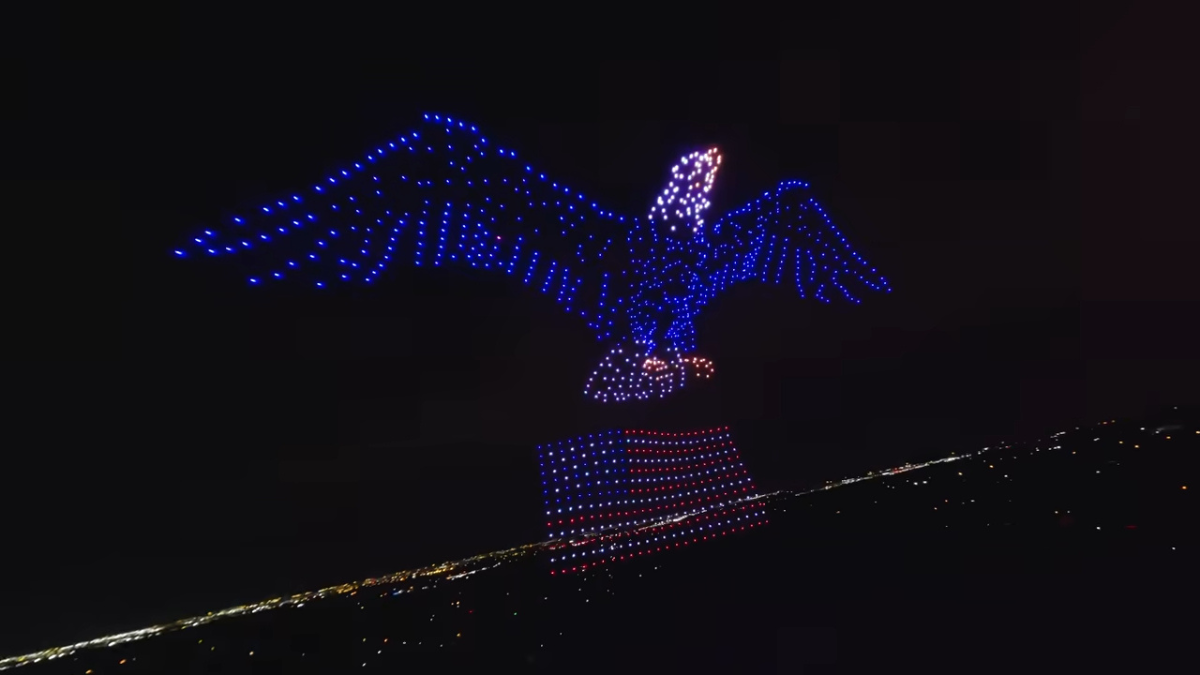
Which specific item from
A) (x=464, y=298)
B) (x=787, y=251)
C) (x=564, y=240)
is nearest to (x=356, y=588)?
(x=464, y=298)

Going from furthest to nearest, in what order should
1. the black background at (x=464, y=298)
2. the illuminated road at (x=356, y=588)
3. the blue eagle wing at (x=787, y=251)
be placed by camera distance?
the blue eagle wing at (x=787, y=251), the black background at (x=464, y=298), the illuminated road at (x=356, y=588)

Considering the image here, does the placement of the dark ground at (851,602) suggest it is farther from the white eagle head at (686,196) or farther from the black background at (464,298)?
the white eagle head at (686,196)

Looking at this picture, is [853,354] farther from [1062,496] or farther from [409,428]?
[409,428]

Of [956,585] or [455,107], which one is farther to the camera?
[455,107]

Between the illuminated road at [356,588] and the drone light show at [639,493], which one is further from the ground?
the drone light show at [639,493]

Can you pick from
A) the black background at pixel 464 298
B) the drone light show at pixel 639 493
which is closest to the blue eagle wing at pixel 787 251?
the black background at pixel 464 298

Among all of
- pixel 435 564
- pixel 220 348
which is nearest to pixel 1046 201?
pixel 435 564

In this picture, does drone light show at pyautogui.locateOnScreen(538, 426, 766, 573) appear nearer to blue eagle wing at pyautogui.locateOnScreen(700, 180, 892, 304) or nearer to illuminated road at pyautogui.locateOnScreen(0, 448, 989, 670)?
illuminated road at pyautogui.locateOnScreen(0, 448, 989, 670)

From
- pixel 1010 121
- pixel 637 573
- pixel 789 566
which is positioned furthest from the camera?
pixel 1010 121
